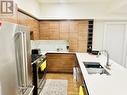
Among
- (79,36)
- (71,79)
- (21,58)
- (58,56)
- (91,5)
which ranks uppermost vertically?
(91,5)

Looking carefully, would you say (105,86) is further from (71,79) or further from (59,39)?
(59,39)

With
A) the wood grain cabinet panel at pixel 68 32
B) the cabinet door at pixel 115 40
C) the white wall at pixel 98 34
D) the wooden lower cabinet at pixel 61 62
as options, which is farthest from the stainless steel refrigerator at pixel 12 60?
the cabinet door at pixel 115 40

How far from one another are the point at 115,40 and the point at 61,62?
2650mm

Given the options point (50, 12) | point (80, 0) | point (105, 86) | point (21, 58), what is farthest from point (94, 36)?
point (21, 58)

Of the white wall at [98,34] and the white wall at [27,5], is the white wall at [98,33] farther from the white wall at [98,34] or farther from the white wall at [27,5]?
the white wall at [27,5]

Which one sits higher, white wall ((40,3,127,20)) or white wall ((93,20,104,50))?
white wall ((40,3,127,20))

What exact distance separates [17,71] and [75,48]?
4.31 m

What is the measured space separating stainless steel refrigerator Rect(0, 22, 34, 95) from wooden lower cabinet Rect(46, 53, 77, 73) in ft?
11.0

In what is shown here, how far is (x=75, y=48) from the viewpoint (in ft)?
18.4

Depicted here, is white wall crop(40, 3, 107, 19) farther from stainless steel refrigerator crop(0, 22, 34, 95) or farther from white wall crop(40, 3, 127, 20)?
stainless steel refrigerator crop(0, 22, 34, 95)

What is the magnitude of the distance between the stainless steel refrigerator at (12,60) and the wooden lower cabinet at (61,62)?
336cm

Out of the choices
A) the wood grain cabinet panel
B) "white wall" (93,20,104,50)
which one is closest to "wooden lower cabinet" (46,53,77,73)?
the wood grain cabinet panel

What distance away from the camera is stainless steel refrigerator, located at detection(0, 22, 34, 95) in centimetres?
113

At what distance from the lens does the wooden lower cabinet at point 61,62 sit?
4.95 metres
